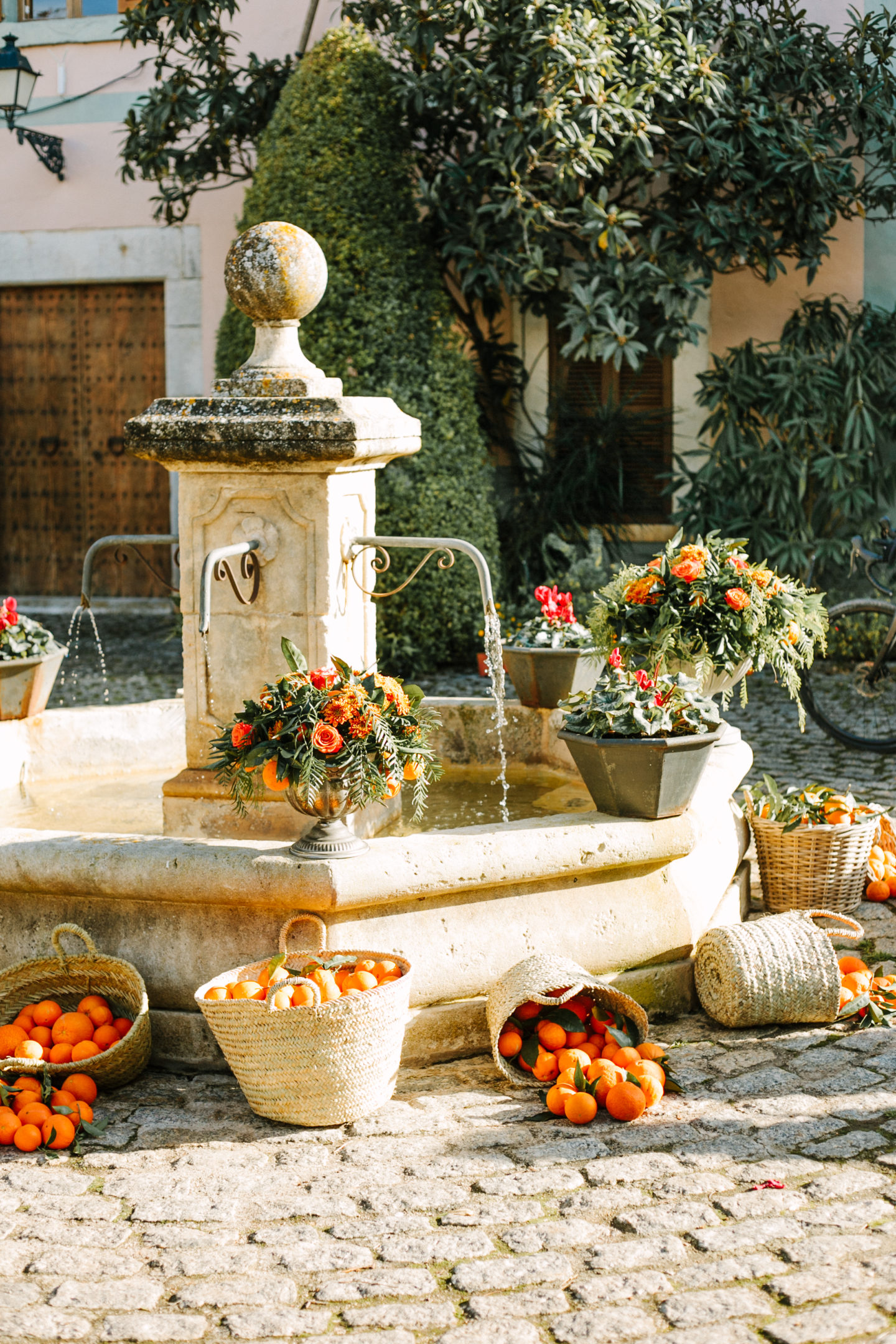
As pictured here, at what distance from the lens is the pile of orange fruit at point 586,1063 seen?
11.0ft

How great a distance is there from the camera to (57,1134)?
3256 millimetres

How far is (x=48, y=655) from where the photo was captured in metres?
5.34

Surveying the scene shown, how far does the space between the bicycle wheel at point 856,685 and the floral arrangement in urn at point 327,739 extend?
319cm

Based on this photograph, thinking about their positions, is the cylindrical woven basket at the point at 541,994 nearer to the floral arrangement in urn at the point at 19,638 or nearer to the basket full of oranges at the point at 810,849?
the basket full of oranges at the point at 810,849

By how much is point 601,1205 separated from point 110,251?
32.5 ft

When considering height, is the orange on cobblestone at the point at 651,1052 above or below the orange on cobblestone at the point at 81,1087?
above

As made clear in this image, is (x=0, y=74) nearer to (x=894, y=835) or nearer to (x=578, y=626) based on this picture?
(x=578, y=626)

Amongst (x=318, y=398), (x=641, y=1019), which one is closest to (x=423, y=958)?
(x=641, y=1019)

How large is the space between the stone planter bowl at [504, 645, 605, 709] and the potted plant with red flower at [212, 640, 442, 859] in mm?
1691

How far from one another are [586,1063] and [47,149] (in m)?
9.71

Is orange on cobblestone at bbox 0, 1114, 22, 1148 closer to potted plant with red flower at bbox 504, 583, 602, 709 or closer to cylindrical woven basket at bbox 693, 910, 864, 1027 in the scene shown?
cylindrical woven basket at bbox 693, 910, 864, 1027

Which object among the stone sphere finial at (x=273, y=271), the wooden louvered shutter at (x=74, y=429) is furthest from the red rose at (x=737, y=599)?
the wooden louvered shutter at (x=74, y=429)

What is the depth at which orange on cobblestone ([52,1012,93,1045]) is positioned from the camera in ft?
11.7

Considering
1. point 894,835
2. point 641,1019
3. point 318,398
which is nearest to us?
point 641,1019
